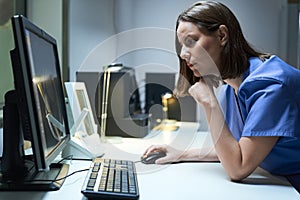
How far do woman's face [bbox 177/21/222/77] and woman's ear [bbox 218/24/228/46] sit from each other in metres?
0.01

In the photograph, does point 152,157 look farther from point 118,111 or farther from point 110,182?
point 118,111

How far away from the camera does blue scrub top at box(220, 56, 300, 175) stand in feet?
3.36

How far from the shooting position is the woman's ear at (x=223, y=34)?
3.99ft

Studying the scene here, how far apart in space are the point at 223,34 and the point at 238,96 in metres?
0.22

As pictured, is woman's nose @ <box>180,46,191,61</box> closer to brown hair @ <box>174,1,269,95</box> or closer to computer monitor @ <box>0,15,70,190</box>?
brown hair @ <box>174,1,269,95</box>

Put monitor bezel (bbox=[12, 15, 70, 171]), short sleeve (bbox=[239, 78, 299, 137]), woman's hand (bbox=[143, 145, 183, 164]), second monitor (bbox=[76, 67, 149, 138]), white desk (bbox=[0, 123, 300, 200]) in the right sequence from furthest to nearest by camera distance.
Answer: second monitor (bbox=[76, 67, 149, 138]), woman's hand (bbox=[143, 145, 183, 164]), short sleeve (bbox=[239, 78, 299, 137]), white desk (bbox=[0, 123, 300, 200]), monitor bezel (bbox=[12, 15, 70, 171])

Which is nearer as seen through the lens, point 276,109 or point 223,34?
point 276,109

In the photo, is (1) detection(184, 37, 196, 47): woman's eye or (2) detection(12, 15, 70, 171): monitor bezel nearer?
(2) detection(12, 15, 70, 171): monitor bezel

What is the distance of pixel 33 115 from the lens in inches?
29.4

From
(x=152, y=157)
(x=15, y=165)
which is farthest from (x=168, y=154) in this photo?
(x=15, y=165)

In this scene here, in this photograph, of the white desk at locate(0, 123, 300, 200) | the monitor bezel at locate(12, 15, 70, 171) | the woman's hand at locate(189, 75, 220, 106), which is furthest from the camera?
the woman's hand at locate(189, 75, 220, 106)

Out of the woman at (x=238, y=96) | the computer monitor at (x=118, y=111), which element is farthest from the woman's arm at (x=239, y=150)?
the computer monitor at (x=118, y=111)

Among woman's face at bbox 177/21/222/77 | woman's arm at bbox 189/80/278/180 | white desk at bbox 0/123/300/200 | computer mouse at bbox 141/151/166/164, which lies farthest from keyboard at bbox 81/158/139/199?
woman's face at bbox 177/21/222/77

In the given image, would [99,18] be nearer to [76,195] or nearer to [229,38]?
[229,38]
